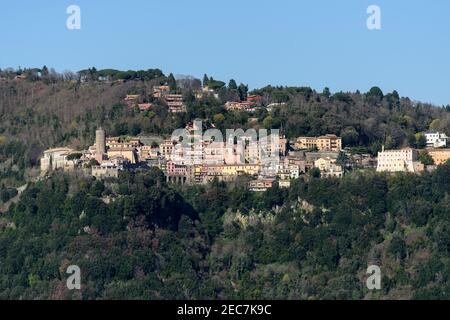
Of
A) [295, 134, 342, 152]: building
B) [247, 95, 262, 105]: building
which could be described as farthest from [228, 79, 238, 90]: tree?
[295, 134, 342, 152]: building

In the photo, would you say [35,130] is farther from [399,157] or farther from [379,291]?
[379,291]

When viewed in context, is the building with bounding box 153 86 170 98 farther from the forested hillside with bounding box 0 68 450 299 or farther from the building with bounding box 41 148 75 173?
the building with bounding box 41 148 75 173

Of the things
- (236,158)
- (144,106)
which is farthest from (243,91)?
(236,158)

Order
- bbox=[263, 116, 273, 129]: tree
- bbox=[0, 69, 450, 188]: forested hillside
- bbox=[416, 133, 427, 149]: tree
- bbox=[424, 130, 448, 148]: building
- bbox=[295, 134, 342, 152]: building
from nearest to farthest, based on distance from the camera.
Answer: bbox=[295, 134, 342, 152]: building, bbox=[416, 133, 427, 149]: tree, bbox=[424, 130, 448, 148]: building, bbox=[263, 116, 273, 129]: tree, bbox=[0, 69, 450, 188]: forested hillside

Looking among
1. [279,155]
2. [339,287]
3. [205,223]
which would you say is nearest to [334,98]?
[279,155]

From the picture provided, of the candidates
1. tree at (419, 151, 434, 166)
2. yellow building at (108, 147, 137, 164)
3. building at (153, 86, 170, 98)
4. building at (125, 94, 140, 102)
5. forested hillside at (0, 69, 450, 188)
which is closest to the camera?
tree at (419, 151, 434, 166)

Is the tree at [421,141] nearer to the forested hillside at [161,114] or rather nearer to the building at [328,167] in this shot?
the forested hillside at [161,114]

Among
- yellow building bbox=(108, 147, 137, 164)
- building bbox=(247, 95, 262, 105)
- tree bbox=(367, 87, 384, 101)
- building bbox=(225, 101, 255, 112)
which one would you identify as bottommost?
yellow building bbox=(108, 147, 137, 164)
